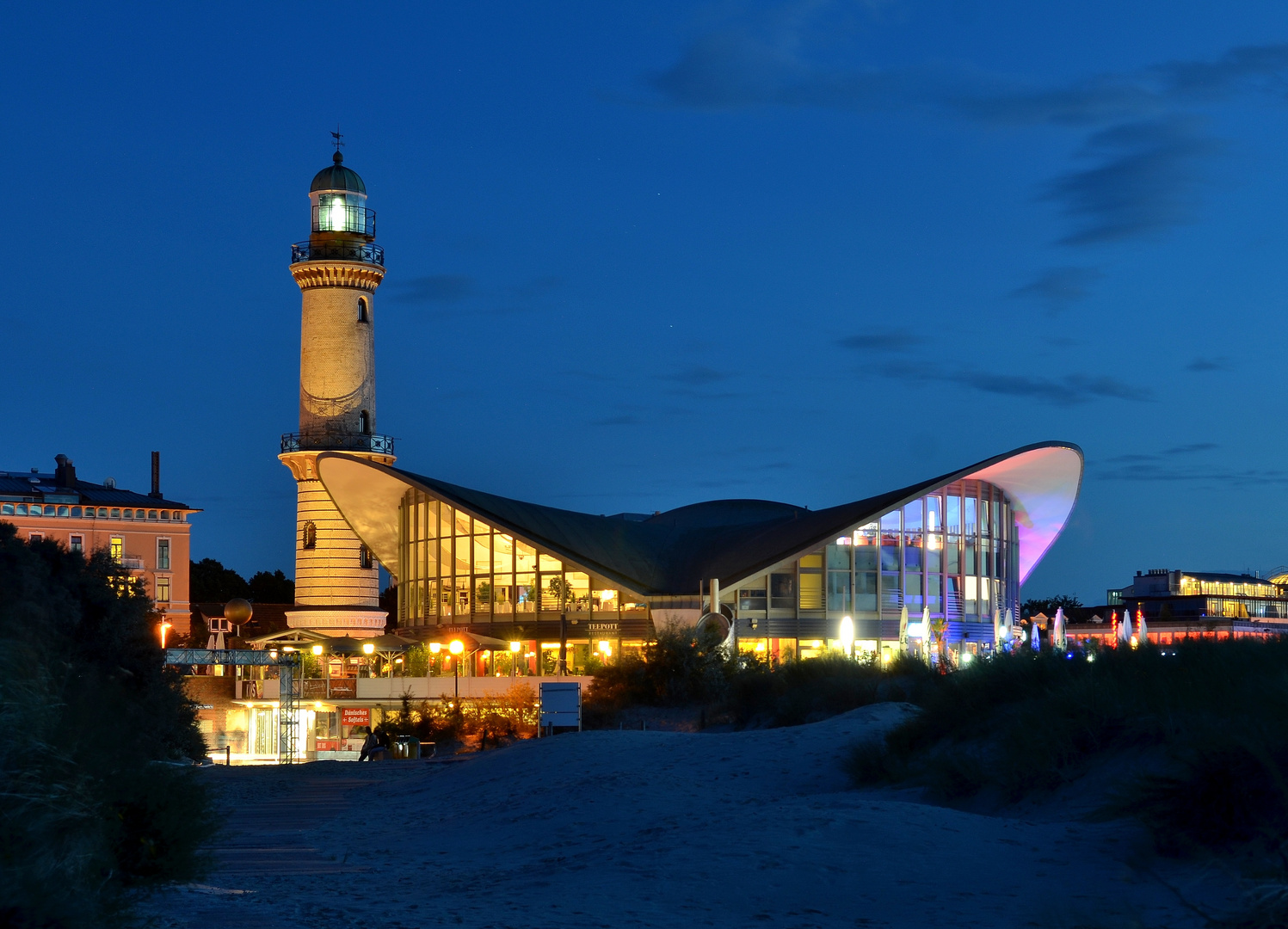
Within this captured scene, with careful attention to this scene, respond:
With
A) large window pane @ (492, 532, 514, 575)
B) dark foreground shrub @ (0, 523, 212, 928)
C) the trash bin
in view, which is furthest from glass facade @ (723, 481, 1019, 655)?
dark foreground shrub @ (0, 523, 212, 928)

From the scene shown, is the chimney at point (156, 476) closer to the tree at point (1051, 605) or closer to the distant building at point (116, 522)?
the distant building at point (116, 522)

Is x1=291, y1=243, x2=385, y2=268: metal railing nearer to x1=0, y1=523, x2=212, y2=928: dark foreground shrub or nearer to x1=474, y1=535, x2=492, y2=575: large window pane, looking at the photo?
x1=474, y1=535, x2=492, y2=575: large window pane

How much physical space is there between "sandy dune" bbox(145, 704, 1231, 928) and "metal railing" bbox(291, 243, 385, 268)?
1763 inches

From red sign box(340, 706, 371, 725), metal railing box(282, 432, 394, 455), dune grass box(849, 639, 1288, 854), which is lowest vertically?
red sign box(340, 706, 371, 725)

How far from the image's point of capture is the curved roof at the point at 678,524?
161 feet

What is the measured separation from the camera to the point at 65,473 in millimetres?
78438

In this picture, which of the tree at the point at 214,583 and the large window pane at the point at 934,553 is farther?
the tree at the point at 214,583

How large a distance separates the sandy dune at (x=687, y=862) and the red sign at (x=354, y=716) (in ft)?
80.0

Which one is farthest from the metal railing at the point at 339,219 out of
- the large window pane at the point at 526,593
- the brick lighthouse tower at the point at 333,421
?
the large window pane at the point at 526,593

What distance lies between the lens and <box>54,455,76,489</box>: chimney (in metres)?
78.4

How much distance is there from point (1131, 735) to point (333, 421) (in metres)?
50.8

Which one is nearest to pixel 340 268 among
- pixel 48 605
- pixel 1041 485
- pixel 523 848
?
pixel 1041 485

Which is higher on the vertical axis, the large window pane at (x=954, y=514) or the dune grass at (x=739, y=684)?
the large window pane at (x=954, y=514)

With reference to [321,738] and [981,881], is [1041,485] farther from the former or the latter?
[981,881]
